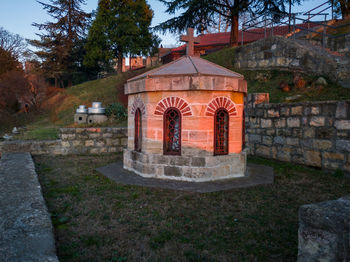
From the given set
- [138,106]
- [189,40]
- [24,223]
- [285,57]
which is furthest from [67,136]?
[285,57]

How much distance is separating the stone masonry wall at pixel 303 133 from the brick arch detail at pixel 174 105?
131 inches

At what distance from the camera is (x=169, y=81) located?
19.0ft

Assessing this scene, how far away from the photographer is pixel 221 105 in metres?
5.98

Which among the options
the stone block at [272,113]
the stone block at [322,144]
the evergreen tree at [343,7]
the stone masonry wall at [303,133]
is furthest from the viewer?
the evergreen tree at [343,7]

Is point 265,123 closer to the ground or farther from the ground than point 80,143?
farther from the ground

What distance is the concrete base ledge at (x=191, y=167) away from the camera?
5.75m

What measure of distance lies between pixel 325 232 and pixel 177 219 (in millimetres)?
2146

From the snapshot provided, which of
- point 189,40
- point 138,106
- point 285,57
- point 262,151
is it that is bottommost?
point 262,151

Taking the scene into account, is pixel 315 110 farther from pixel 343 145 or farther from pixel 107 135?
pixel 107 135

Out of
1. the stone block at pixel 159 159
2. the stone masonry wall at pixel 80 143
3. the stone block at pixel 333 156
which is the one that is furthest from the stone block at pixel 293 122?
the stone masonry wall at pixel 80 143

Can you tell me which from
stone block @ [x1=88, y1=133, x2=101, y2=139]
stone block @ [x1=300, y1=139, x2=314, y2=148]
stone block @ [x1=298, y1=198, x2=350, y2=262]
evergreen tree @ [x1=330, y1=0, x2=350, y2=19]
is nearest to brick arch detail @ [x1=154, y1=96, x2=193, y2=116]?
stone block @ [x1=300, y1=139, x2=314, y2=148]

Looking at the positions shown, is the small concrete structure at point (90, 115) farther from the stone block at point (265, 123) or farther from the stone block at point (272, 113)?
the stone block at point (272, 113)

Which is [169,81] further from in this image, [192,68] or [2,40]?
[2,40]

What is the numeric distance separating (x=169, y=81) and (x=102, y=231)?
3508mm
